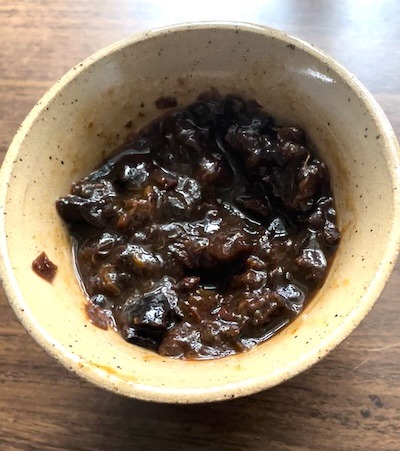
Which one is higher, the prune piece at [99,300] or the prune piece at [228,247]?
the prune piece at [228,247]

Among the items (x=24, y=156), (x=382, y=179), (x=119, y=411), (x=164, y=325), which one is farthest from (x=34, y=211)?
(x=382, y=179)

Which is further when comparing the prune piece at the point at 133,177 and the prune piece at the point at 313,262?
the prune piece at the point at 133,177

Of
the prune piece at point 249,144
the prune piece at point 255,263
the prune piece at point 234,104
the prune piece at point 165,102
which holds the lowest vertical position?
the prune piece at point 255,263

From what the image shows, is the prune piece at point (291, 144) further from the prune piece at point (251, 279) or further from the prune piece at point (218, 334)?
the prune piece at point (218, 334)

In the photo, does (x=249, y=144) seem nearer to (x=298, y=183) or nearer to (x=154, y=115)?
(x=298, y=183)

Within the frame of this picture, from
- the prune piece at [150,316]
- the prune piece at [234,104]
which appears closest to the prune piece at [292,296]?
the prune piece at [150,316]

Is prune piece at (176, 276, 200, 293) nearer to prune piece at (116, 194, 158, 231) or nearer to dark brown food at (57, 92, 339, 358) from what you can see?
dark brown food at (57, 92, 339, 358)

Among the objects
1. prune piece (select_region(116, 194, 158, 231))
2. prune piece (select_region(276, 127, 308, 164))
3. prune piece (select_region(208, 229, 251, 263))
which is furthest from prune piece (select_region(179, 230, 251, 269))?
prune piece (select_region(276, 127, 308, 164))
